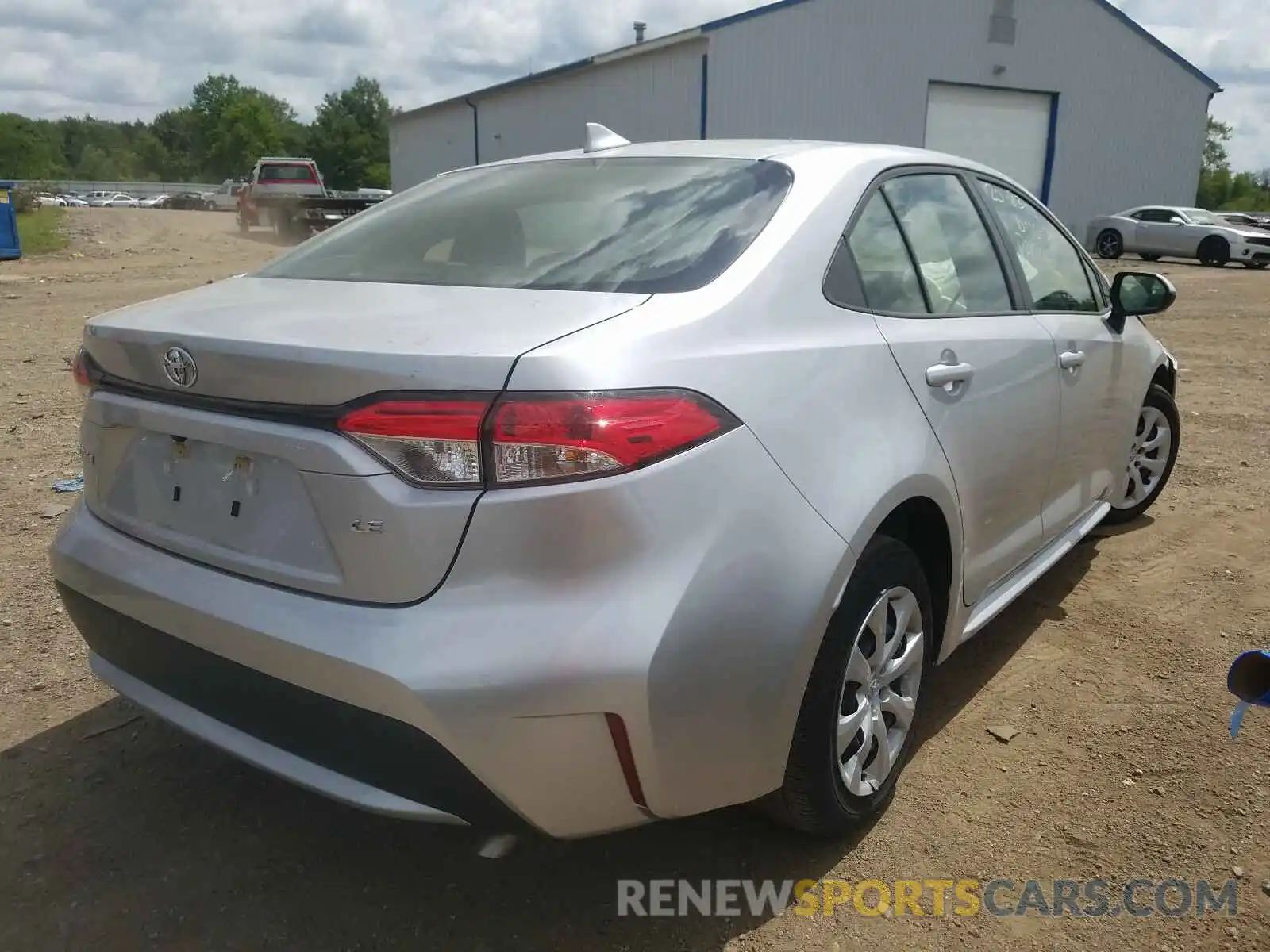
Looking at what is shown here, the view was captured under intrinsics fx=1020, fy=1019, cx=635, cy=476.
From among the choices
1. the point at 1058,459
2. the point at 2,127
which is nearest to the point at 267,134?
the point at 2,127

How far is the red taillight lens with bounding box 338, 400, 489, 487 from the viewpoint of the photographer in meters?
1.73

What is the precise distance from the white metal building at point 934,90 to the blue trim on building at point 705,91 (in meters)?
0.02

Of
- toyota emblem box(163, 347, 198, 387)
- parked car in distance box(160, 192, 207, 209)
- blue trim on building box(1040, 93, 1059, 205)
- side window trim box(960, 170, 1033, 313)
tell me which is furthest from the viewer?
parked car in distance box(160, 192, 207, 209)

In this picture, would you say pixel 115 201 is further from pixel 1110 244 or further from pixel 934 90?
pixel 1110 244

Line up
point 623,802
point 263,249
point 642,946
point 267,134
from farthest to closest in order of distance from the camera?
point 267,134 < point 263,249 < point 642,946 < point 623,802

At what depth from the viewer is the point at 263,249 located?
24312mm

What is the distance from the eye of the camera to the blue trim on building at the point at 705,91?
2167 cm

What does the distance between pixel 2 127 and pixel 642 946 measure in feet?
347

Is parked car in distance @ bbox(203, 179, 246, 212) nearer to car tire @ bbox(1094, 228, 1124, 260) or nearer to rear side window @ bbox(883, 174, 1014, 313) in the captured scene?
car tire @ bbox(1094, 228, 1124, 260)

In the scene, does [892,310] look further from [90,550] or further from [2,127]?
[2,127]

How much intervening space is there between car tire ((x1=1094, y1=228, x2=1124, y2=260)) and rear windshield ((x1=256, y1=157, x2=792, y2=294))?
2368 centimetres

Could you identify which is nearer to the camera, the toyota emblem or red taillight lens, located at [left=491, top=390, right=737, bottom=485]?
red taillight lens, located at [left=491, top=390, right=737, bottom=485]

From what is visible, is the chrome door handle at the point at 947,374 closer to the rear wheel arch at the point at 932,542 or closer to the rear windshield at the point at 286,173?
the rear wheel arch at the point at 932,542

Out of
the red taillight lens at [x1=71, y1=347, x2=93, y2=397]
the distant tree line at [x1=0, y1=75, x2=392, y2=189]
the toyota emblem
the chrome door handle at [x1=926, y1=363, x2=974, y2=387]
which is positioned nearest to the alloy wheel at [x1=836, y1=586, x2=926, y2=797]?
the chrome door handle at [x1=926, y1=363, x2=974, y2=387]
